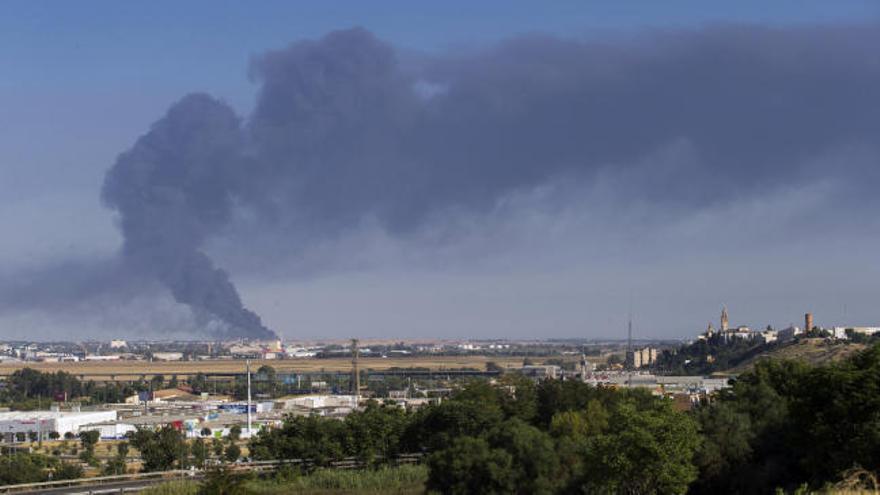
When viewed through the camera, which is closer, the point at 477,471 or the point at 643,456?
the point at 643,456

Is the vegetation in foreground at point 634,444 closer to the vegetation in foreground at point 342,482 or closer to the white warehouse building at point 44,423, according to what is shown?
the vegetation in foreground at point 342,482

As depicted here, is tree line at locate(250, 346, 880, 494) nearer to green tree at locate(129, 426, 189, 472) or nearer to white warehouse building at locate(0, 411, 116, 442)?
green tree at locate(129, 426, 189, 472)

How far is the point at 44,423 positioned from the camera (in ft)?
300

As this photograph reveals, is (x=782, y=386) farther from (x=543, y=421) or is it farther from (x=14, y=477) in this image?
(x=14, y=477)

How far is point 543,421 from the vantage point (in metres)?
Result: 60.3

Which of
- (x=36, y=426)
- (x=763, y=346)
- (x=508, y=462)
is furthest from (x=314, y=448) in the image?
(x=763, y=346)

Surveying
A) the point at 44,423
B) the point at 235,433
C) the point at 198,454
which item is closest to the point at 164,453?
the point at 198,454

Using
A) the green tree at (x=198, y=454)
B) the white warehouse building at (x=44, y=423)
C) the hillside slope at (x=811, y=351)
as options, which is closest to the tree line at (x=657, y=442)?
the green tree at (x=198, y=454)

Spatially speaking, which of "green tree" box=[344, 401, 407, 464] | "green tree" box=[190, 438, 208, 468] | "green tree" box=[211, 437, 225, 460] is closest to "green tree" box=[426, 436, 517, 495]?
Result: "green tree" box=[344, 401, 407, 464]

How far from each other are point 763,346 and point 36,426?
119897 millimetres

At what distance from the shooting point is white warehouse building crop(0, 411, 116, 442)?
3575 inches

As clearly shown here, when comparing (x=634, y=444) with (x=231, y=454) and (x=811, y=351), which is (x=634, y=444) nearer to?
(x=231, y=454)

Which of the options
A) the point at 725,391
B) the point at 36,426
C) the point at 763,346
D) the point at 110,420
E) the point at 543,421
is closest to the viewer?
the point at 725,391

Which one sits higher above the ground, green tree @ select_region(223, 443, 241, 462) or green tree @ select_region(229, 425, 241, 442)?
green tree @ select_region(223, 443, 241, 462)
